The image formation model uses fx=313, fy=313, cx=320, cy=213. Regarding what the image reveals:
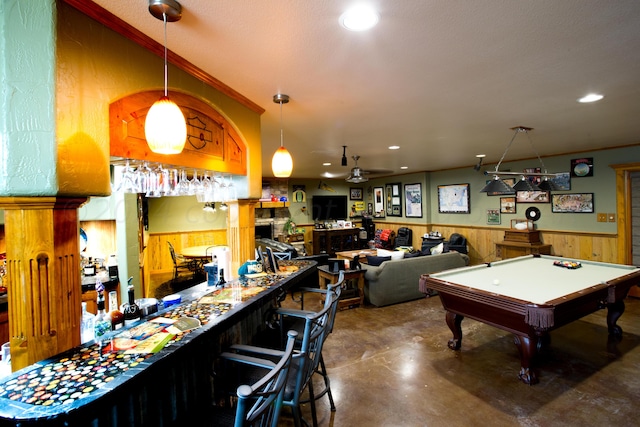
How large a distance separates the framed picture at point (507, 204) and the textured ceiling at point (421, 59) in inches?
126

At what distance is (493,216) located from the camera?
698cm

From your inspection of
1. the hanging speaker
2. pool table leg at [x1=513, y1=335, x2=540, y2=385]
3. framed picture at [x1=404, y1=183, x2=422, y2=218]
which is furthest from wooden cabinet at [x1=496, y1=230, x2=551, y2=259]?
pool table leg at [x1=513, y1=335, x2=540, y2=385]

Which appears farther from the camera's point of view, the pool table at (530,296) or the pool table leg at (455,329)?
the pool table leg at (455,329)

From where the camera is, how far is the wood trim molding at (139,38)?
1302 millimetres

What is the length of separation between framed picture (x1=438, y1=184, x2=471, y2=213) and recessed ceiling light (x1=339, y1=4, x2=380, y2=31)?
684 cm

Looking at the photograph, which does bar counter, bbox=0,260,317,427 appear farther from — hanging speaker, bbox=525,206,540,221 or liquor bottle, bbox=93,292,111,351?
hanging speaker, bbox=525,206,540,221

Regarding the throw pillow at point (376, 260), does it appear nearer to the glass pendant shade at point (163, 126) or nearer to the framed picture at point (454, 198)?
the framed picture at point (454, 198)

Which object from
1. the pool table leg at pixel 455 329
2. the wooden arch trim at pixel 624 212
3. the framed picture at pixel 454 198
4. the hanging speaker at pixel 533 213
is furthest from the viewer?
the framed picture at pixel 454 198

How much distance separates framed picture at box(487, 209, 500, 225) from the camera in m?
6.90

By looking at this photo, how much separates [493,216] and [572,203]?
4.96 feet

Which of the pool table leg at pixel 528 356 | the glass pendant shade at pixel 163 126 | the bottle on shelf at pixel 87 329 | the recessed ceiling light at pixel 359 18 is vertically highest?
the recessed ceiling light at pixel 359 18

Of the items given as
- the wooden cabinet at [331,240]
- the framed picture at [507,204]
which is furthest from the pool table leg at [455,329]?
the wooden cabinet at [331,240]

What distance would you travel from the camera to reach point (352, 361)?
3.12m

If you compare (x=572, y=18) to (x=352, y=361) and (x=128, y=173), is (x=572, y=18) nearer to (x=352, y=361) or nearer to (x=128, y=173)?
(x=128, y=173)
